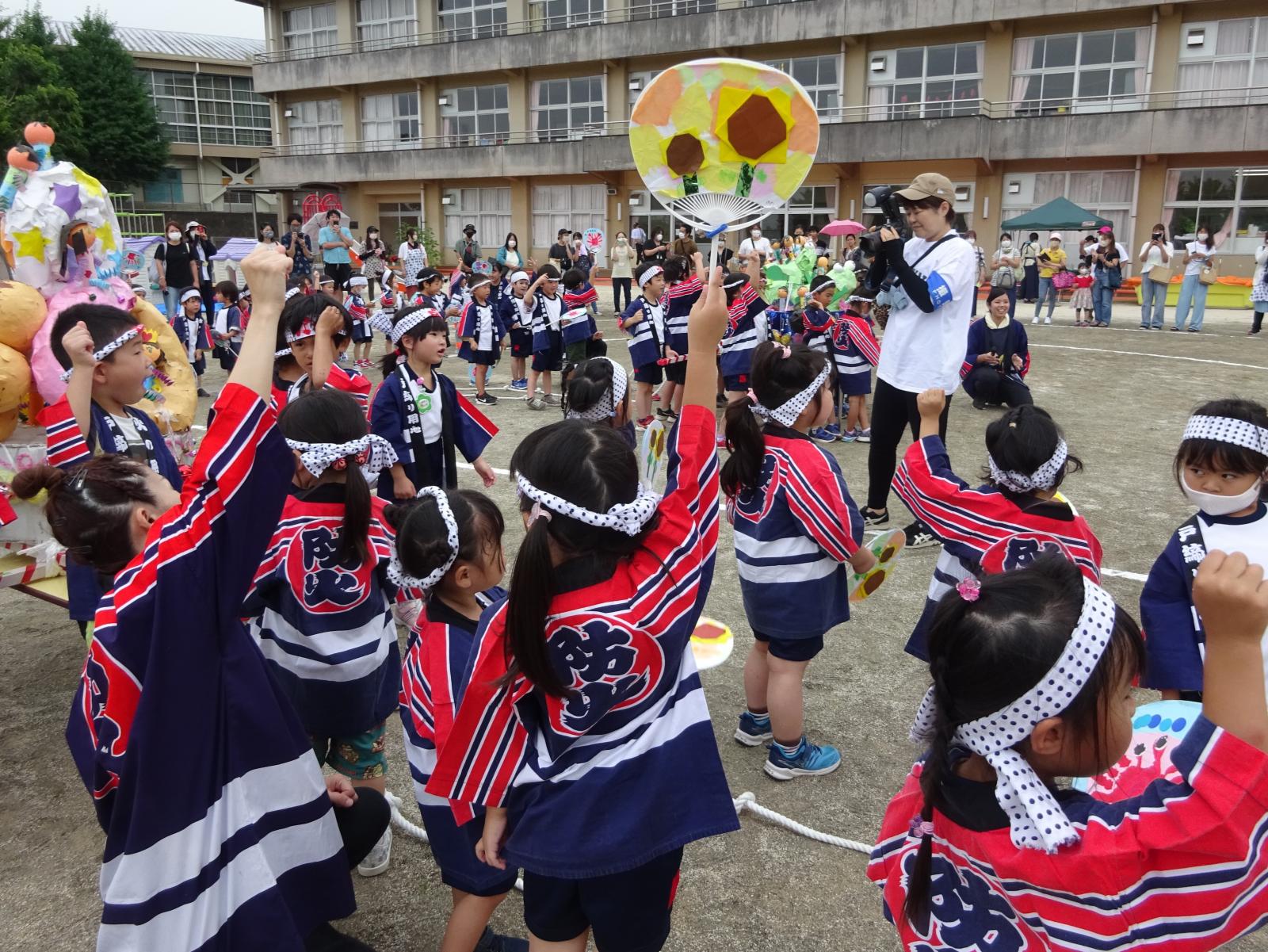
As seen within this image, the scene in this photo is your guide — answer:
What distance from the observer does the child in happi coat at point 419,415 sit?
452 centimetres

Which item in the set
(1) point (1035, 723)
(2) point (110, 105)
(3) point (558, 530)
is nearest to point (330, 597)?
(3) point (558, 530)

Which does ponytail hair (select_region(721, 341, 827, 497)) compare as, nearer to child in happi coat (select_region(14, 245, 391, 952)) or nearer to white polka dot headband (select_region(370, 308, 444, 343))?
child in happi coat (select_region(14, 245, 391, 952))

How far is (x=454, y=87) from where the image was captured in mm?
32031

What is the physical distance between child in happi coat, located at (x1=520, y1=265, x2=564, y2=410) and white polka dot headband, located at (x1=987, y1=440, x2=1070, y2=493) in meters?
7.73

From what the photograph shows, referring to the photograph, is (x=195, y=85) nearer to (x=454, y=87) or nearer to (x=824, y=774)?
(x=454, y=87)

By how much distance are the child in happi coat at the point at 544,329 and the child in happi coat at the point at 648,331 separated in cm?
122

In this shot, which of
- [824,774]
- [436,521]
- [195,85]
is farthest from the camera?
[195,85]

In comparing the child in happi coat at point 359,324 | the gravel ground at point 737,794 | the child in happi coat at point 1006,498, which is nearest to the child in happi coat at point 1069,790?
the gravel ground at point 737,794

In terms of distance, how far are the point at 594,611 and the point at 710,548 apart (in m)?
0.35

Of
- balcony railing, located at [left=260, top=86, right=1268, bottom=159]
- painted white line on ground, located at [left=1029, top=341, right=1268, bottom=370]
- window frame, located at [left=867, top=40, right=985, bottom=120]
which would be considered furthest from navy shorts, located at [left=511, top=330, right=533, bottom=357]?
window frame, located at [left=867, top=40, right=985, bottom=120]

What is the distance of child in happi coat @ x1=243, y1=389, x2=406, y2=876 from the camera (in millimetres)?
2859

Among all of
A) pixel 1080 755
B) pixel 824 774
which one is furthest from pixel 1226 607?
pixel 824 774

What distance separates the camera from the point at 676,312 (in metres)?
8.95

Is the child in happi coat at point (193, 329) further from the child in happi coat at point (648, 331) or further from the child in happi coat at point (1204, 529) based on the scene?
the child in happi coat at point (1204, 529)
